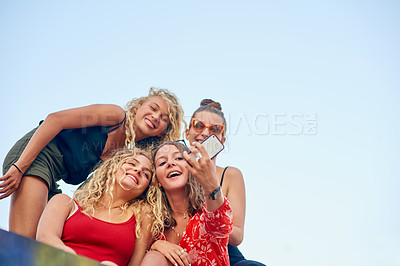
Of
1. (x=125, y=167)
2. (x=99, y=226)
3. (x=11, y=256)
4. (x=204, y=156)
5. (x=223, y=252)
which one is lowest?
(x=223, y=252)

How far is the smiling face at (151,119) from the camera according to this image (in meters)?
3.84

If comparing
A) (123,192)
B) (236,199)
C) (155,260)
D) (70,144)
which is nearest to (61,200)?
(123,192)

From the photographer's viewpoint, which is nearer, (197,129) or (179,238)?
(179,238)

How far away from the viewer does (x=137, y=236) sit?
9.64 feet

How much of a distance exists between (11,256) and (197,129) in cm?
313

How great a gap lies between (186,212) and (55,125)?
4.39 feet

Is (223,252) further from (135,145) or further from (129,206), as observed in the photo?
(135,145)

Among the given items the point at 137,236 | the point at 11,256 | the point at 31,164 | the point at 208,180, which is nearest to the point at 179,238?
the point at 137,236

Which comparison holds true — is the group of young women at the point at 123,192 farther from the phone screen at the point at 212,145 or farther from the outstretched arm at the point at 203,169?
the phone screen at the point at 212,145

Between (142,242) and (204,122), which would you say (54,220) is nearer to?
(142,242)

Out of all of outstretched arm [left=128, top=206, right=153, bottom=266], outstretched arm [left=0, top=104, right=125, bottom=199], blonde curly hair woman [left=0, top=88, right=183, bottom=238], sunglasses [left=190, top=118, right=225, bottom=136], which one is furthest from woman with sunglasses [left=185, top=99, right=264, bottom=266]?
outstretched arm [left=0, top=104, right=125, bottom=199]

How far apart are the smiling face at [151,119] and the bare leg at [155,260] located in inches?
57.4

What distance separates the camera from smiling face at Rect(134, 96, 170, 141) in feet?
12.6

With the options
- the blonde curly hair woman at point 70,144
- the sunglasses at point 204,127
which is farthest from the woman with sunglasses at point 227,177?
the blonde curly hair woman at point 70,144
